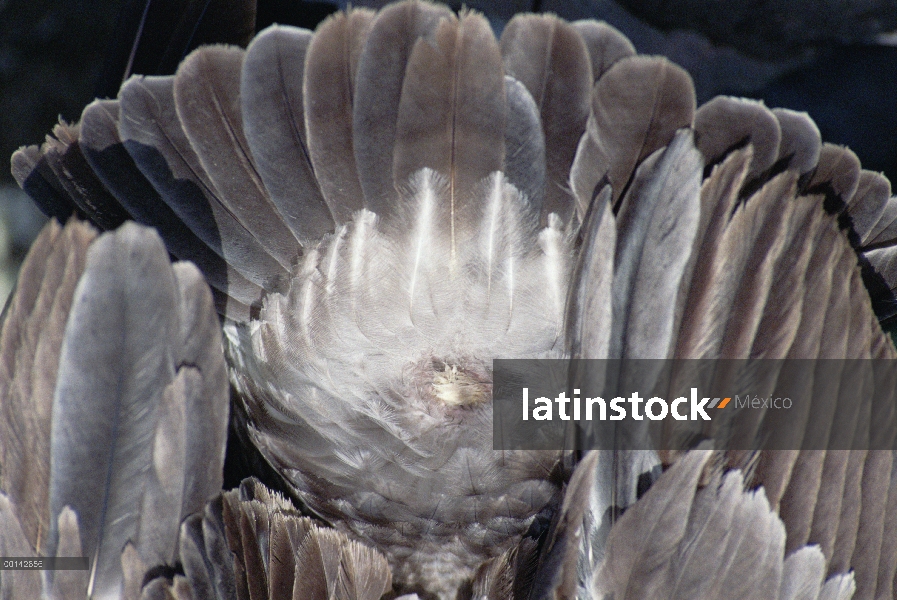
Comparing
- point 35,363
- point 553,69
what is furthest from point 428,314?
point 35,363

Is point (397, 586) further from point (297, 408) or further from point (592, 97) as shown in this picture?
point (592, 97)

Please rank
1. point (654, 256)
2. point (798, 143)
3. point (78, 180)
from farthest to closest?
point (78, 180), point (798, 143), point (654, 256)

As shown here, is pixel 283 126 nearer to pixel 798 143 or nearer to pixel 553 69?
pixel 553 69

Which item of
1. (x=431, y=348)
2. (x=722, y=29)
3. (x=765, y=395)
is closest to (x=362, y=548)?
(x=431, y=348)

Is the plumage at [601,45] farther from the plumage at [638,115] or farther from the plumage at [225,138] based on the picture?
the plumage at [225,138]

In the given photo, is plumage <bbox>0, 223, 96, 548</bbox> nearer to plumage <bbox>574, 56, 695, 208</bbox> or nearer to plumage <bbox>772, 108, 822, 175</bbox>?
plumage <bbox>574, 56, 695, 208</bbox>

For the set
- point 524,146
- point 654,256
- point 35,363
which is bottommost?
point 35,363

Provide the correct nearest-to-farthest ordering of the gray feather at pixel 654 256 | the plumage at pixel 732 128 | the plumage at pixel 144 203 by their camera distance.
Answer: the gray feather at pixel 654 256
the plumage at pixel 732 128
the plumage at pixel 144 203

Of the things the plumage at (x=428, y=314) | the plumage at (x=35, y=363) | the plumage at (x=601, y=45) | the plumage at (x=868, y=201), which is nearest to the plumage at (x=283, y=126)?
the plumage at (x=428, y=314)
